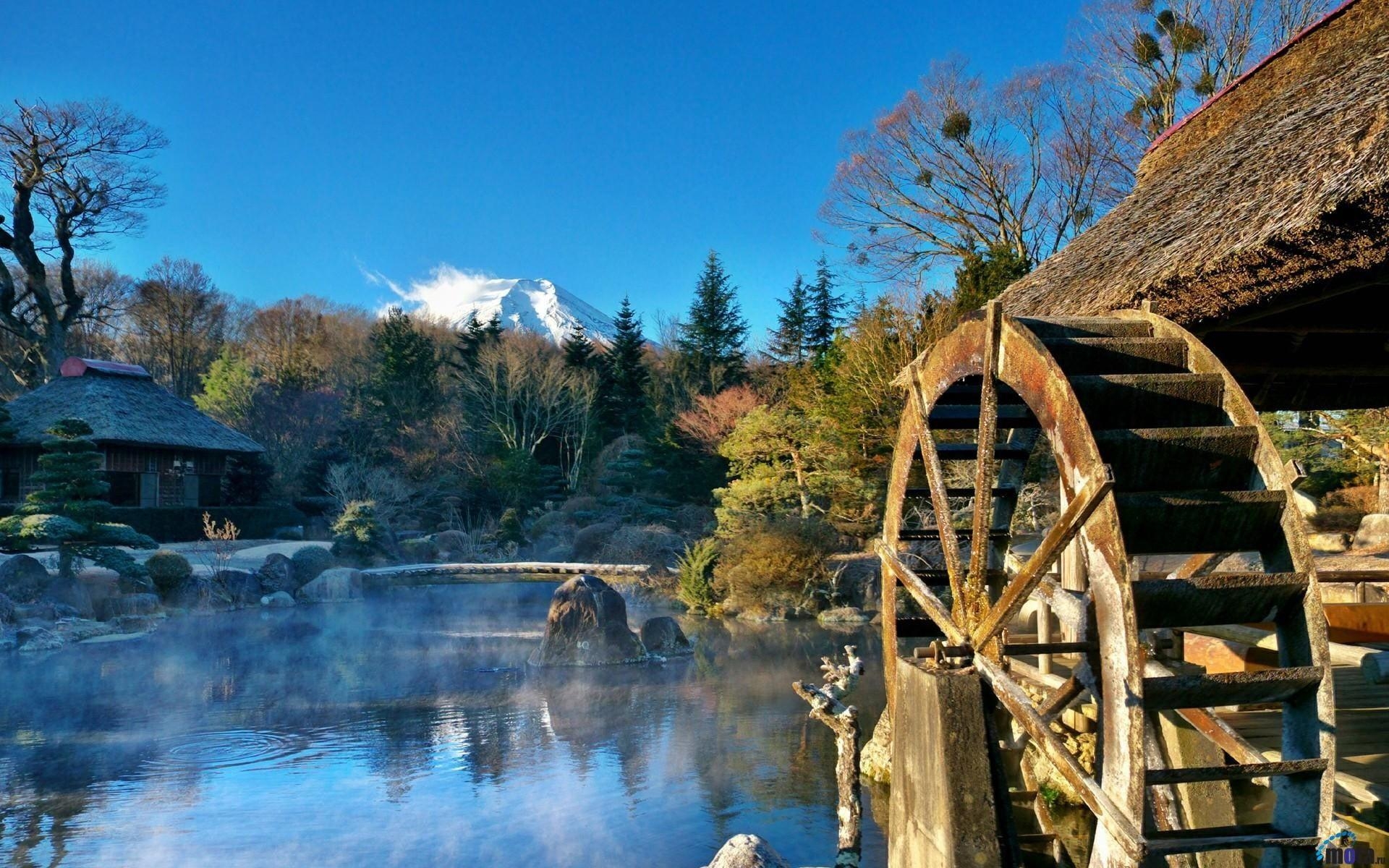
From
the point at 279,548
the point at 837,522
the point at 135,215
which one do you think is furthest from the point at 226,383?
the point at 837,522

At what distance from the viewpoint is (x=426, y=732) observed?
10.7 m

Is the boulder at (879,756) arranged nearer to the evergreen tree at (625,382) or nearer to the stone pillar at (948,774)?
the stone pillar at (948,774)

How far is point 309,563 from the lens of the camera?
21.3m

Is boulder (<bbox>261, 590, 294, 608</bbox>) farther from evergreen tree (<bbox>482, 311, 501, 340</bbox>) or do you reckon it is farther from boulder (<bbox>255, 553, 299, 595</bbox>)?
evergreen tree (<bbox>482, 311, 501, 340</bbox>)

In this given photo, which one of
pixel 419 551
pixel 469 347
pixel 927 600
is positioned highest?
pixel 469 347

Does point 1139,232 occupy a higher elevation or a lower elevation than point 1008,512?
higher

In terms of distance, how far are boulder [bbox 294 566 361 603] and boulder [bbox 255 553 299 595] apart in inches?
9.3

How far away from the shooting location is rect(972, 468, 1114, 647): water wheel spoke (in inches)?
146

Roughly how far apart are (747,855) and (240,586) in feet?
53.7

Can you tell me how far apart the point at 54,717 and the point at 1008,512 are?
10.6m

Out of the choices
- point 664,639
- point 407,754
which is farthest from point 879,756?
point 664,639

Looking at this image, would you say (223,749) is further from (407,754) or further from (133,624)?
(133,624)

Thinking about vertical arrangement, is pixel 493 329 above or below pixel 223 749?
above

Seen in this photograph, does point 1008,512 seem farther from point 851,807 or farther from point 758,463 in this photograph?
point 758,463
